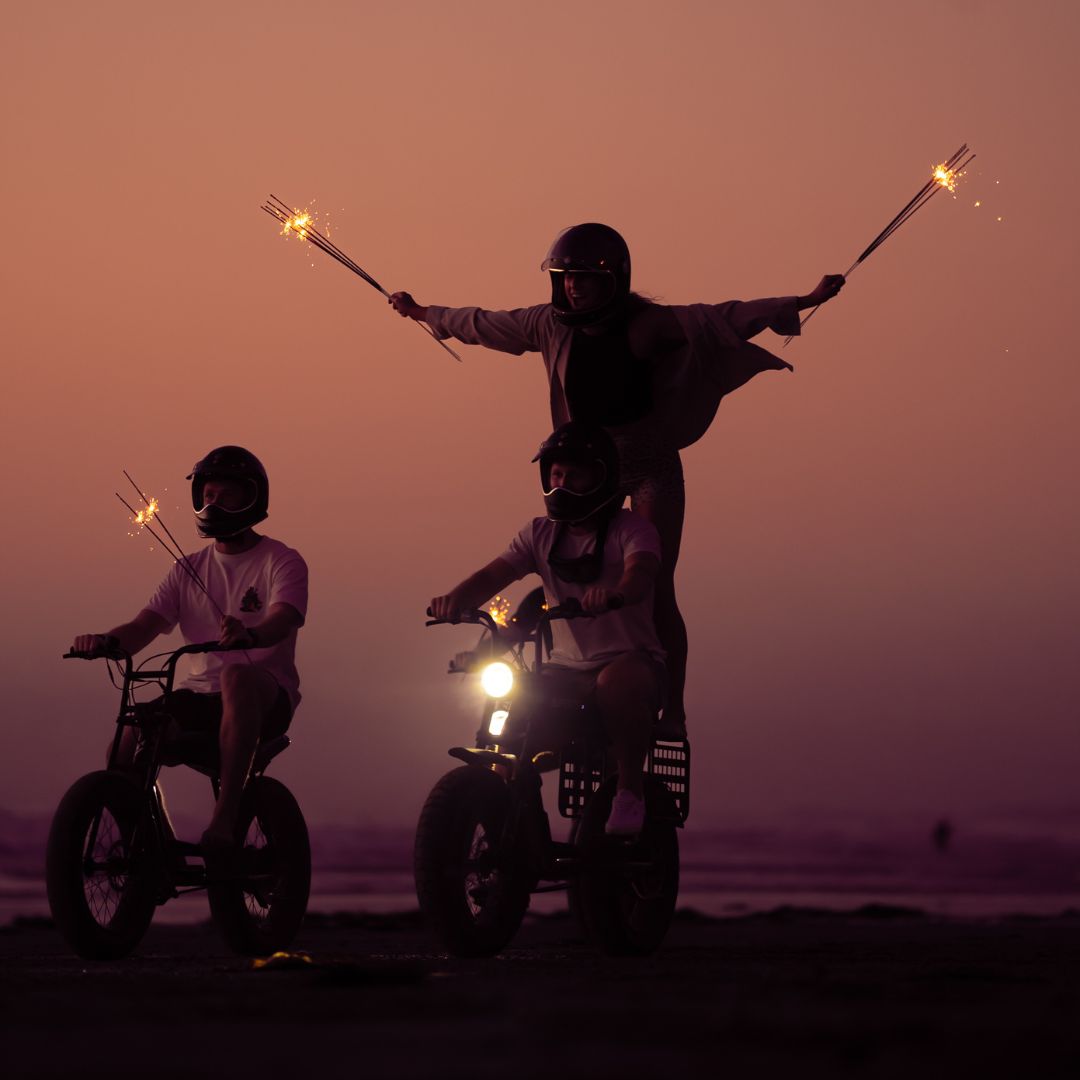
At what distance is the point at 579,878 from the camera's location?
866cm

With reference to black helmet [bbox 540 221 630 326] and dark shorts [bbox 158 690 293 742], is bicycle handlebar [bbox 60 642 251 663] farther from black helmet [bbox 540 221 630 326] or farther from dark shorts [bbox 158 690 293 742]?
black helmet [bbox 540 221 630 326]

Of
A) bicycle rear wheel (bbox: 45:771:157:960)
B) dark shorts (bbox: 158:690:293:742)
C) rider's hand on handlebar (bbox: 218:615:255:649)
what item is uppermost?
rider's hand on handlebar (bbox: 218:615:255:649)

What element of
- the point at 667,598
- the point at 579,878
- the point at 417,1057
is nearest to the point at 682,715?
the point at 667,598

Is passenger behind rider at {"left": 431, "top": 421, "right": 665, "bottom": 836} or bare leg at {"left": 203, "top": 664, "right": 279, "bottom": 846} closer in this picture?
passenger behind rider at {"left": 431, "top": 421, "right": 665, "bottom": 836}

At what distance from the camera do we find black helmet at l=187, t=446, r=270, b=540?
369 inches

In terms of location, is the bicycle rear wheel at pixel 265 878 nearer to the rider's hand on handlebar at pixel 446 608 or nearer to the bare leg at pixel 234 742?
the bare leg at pixel 234 742

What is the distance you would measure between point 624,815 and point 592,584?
0.98 metres

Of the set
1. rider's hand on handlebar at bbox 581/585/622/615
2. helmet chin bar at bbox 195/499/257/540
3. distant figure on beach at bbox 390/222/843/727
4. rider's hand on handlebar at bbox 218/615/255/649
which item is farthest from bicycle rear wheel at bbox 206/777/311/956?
rider's hand on handlebar at bbox 581/585/622/615

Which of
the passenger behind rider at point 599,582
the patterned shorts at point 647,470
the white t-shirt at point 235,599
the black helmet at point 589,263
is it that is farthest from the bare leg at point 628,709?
the black helmet at point 589,263

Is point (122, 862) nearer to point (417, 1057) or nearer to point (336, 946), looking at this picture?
point (336, 946)

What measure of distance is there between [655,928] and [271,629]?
212cm

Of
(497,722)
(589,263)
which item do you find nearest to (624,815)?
(497,722)

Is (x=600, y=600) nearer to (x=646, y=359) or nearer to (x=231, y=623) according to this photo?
(x=231, y=623)

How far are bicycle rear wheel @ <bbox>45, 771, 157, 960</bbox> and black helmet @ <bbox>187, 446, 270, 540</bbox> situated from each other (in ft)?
4.42
